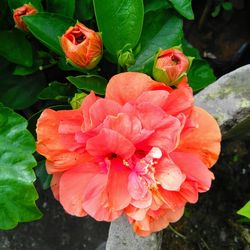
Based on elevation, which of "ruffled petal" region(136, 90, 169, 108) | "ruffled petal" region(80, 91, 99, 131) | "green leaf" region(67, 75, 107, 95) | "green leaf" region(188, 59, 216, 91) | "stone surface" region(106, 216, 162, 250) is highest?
"ruffled petal" region(136, 90, 169, 108)

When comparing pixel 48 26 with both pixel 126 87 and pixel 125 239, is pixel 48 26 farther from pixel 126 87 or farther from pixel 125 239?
pixel 125 239

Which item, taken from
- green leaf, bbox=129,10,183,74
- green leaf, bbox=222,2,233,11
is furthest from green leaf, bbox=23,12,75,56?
green leaf, bbox=222,2,233,11

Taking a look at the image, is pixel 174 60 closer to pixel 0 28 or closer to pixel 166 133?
pixel 166 133

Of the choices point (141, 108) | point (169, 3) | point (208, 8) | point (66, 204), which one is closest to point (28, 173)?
point (66, 204)

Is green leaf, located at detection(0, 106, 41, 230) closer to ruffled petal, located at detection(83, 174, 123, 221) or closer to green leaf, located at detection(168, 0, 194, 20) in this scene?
ruffled petal, located at detection(83, 174, 123, 221)

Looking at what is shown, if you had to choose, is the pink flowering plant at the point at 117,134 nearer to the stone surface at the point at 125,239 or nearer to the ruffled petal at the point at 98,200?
the ruffled petal at the point at 98,200

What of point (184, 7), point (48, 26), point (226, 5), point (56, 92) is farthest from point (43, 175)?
point (226, 5)

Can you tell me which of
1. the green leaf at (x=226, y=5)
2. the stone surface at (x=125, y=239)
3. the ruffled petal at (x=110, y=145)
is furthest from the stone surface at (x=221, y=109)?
the green leaf at (x=226, y=5)
